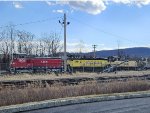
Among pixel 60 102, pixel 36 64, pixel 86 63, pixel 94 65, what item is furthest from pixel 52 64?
pixel 60 102

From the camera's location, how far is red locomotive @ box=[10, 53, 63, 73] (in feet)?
220

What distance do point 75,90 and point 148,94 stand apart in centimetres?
394

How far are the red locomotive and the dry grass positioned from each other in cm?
4460

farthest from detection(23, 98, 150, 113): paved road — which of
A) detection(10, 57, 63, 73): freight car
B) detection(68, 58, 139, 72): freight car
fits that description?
detection(68, 58, 139, 72): freight car

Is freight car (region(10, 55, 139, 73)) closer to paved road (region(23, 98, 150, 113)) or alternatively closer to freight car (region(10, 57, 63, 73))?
freight car (region(10, 57, 63, 73))

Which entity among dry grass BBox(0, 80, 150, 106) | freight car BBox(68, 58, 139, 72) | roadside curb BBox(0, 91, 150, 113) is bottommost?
roadside curb BBox(0, 91, 150, 113)

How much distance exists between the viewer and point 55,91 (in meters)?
18.7

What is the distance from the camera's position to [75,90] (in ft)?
65.4

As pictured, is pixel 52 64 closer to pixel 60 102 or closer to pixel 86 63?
pixel 86 63

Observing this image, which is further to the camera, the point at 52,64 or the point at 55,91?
the point at 52,64

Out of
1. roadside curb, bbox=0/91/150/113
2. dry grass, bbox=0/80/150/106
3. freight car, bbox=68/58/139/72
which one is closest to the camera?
roadside curb, bbox=0/91/150/113

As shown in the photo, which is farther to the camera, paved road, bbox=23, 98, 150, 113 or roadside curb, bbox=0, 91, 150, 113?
paved road, bbox=23, 98, 150, 113

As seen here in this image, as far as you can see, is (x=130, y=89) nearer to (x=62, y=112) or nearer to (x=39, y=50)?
(x=62, y=112)

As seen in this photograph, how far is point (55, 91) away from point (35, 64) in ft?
170
